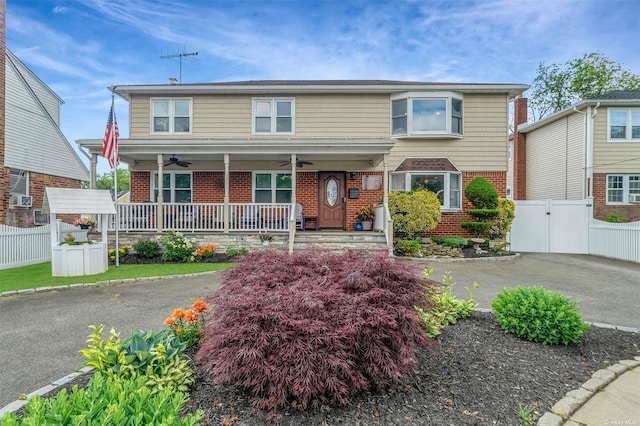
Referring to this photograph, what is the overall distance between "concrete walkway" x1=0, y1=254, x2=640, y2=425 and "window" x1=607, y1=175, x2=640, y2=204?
5889mm

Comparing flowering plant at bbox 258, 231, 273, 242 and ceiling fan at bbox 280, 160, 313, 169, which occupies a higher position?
ceiling fan at bbox 280, 160, 313, 169

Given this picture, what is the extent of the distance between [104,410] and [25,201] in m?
15.6

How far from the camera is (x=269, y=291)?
2879 mm

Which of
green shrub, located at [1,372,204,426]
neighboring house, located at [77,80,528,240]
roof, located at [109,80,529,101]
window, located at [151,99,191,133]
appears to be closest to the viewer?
green shrub, located at [1,372,204,426]

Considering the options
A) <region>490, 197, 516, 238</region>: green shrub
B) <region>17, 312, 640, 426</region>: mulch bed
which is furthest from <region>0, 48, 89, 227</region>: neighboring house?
<region>490, 197, 516, 238</region>: green shrub

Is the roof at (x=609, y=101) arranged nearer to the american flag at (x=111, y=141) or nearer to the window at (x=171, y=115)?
the window at (x=171, y=115)

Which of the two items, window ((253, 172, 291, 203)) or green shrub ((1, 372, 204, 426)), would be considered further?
window ((253, 172, 291, 203))

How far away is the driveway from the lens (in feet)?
12.3

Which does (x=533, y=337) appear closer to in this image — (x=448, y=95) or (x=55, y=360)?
(x=55, y=360)

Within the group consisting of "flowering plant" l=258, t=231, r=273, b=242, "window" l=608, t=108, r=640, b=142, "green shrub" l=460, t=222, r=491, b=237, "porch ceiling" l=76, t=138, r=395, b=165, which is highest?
"window" l=608, t=108, r=640, b=142

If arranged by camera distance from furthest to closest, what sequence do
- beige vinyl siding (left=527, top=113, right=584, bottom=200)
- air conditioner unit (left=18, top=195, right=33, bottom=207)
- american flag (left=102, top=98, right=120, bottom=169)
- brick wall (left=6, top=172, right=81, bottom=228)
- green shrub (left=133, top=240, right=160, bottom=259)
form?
beige vinyl siding (left=527, top=113, right=584, bottom=200) → air conditioner unit (left=18, top=195, right=33, bottom=207) → brick wall (left=6, top=172, right=81, bottom=228) → green shrub (left=133, top=240, right=160, bottom=259) → american flag (left=102, top=98, right=120, bottom=169)

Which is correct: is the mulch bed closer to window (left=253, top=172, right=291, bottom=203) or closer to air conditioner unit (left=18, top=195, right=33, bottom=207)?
window (left=253, top=172, right=291, bottom=203)

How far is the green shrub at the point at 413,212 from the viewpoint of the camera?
38.9 feet

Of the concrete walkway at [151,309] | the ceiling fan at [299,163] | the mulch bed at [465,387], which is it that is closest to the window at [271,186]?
the ceiling fan at [299,163]
